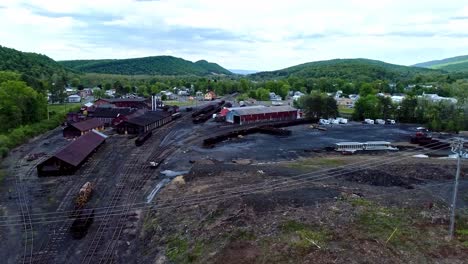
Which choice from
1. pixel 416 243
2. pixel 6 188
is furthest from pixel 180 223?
pixel 6 188

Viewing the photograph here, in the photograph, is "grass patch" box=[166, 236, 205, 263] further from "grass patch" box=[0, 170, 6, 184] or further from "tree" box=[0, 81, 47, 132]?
"tree" box=[0, 81, 47, 132]

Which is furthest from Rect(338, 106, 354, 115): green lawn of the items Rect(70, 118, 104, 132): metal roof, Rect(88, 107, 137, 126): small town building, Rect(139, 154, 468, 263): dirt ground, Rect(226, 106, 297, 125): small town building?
Rect(70, 118, 104, 132): metal roof

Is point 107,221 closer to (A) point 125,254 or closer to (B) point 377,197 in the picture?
(A) point 125,254

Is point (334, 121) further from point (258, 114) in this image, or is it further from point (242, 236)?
point (242, 236)

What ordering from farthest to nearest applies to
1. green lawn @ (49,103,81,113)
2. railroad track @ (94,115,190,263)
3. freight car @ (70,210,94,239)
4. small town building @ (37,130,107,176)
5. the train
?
green lawn @ (49,103,81,113) → the train → small town building @ (37,130,107,176) → freight car @ (70,210,94,239) → railroad track @ (94,115,190,263)

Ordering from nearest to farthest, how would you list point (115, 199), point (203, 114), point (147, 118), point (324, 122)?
point (115, 199), point (147, 118), point (324, 122), point (203, 114)

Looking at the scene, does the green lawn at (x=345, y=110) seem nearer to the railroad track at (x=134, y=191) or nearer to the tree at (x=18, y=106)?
the railroad track at (x=134, y=191)

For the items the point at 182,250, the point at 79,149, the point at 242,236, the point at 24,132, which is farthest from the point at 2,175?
the point at 242,236
